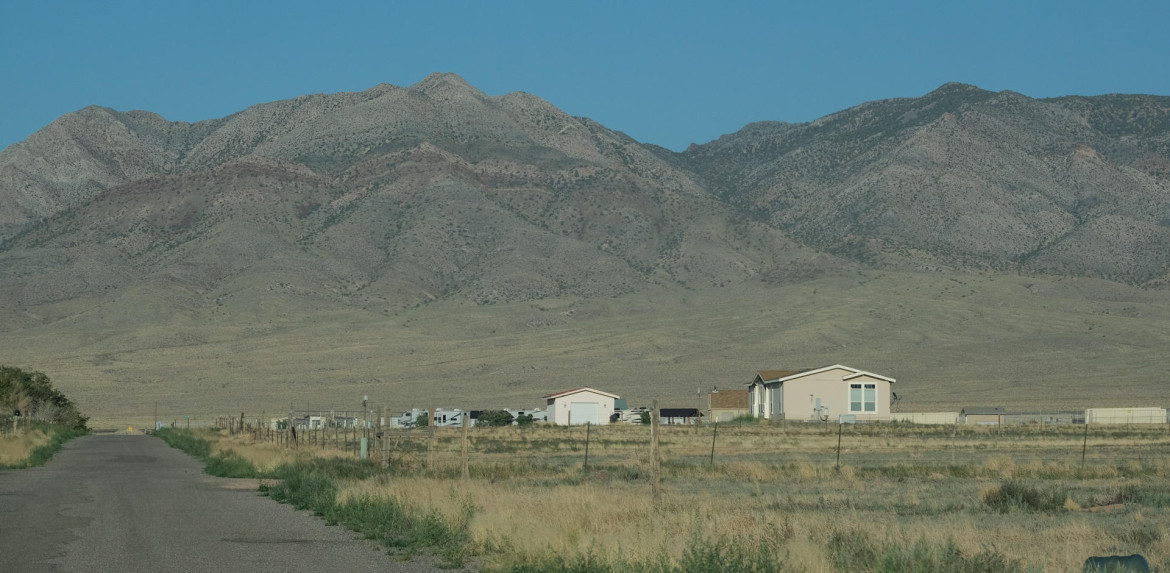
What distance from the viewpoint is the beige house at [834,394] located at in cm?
7312

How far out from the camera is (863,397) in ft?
242

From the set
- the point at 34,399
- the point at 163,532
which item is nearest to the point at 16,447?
the point at 163,532

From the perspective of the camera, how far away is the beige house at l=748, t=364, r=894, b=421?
7312 centimetres

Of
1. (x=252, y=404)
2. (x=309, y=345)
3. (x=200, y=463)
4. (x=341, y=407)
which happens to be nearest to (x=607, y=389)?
(x=341, y=407)

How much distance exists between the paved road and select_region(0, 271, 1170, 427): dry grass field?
74.6 metres

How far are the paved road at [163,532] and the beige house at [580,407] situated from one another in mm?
57262

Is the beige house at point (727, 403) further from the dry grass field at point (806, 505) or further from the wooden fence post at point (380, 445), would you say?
the wooden fence post at point (380, 445)

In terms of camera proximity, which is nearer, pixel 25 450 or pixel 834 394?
pixel 25 450

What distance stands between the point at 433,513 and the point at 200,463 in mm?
24972

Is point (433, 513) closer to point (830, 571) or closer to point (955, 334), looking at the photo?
point (830, 571)

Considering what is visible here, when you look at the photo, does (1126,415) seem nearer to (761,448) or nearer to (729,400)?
(729,400)

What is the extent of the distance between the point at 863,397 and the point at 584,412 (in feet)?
69.4

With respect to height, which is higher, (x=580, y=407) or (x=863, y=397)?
(x=863, y=397)

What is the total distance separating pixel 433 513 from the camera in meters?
17.8
